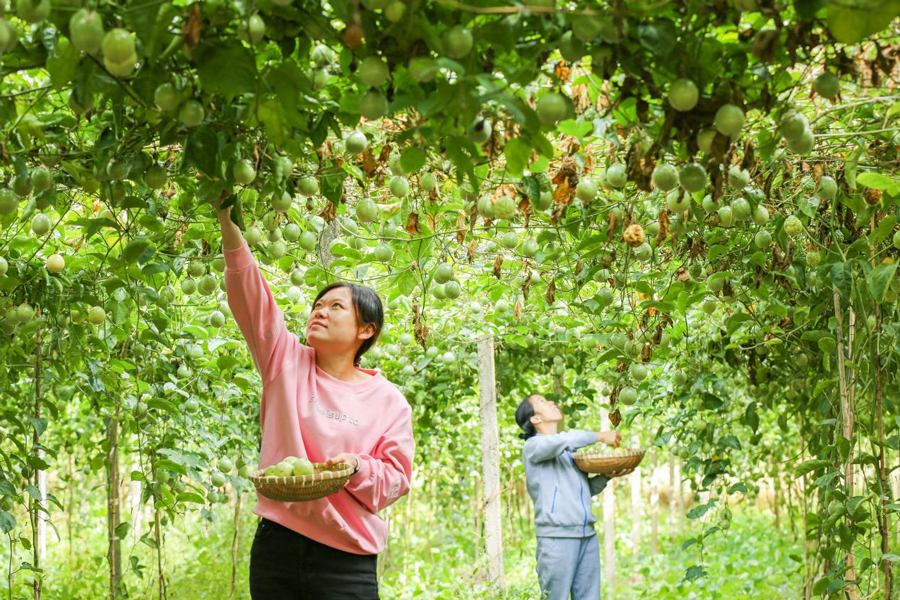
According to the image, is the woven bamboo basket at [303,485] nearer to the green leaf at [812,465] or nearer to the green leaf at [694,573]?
the green leaf at [812,465]

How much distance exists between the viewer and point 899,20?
4.81 feet

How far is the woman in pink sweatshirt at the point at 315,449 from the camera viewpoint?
2.02 meters

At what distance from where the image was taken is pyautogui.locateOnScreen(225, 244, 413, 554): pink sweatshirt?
2.03 metres

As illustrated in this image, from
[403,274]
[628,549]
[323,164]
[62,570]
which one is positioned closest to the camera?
[323,164]

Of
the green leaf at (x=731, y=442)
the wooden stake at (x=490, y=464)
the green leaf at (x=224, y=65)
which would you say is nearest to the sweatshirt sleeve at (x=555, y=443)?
the wooden stake at (x=490, y=464)

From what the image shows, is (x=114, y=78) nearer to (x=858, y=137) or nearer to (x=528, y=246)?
(x=528, y=246)

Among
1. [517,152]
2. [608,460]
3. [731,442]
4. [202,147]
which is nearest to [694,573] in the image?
[731,442]

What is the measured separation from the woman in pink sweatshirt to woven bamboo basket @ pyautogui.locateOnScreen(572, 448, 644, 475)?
223cm

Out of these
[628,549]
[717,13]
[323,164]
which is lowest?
[628,549]

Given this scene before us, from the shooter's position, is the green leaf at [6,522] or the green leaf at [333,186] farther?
the green leaf at [6,522]

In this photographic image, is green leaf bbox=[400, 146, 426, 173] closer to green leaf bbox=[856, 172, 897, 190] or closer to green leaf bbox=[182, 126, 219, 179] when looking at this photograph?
green leaf bbox=[182, 126, 219, 179]

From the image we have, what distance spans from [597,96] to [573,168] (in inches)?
7.2

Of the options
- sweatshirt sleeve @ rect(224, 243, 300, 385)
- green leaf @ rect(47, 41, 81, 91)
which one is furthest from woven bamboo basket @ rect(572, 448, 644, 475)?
green leaf @ rect(47, 41, 81, 91)

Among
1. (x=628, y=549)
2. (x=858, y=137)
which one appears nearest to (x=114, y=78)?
(x=858, y=137)
